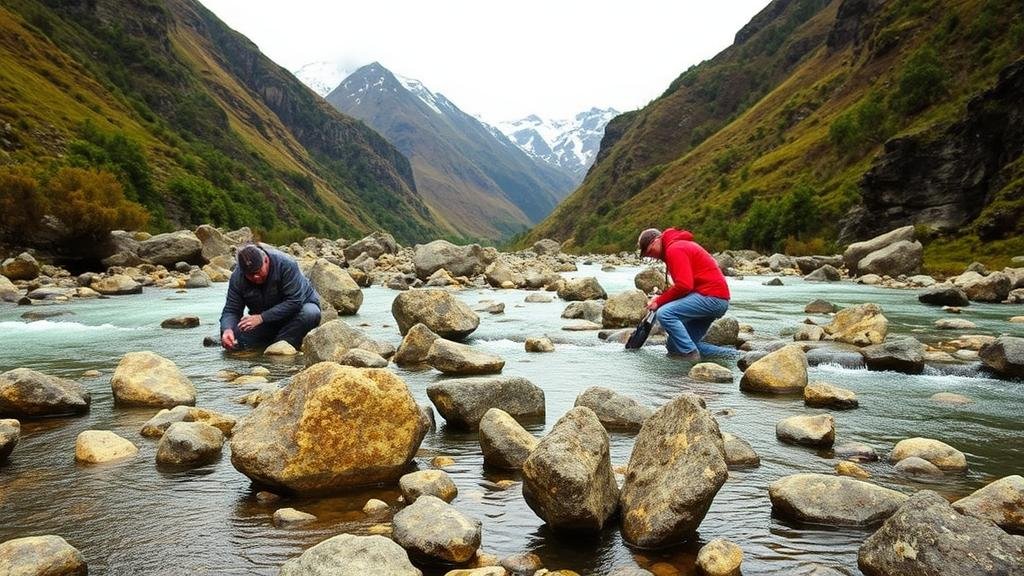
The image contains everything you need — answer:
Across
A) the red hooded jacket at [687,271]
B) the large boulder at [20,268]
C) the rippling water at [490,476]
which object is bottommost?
the rippling water at [490,476]

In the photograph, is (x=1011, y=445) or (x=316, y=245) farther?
(x=316, y=245)

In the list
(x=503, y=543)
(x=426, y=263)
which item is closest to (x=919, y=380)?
(x=503, y=543)

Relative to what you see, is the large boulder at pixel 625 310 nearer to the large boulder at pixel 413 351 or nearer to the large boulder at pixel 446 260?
the large boulder at pixel 413 351

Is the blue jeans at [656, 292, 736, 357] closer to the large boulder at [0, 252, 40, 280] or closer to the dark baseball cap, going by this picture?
the dark baseball cap

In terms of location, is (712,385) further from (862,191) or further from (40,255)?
(862,191)

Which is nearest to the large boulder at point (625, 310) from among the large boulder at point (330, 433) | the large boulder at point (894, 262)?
the large boulder at point (330, 433)

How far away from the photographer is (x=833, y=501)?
5211 mm

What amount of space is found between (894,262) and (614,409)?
129 ft

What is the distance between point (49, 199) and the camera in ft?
119

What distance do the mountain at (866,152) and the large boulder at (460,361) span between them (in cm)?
3920

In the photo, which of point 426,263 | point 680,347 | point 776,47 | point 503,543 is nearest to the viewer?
point 503,543

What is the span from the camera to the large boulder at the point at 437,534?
14.5ft

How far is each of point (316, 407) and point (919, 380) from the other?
10.3 m

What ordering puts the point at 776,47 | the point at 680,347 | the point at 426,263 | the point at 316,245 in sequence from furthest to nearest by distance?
1. the point at 776,47
2. the point at 316,245
3. the point at 426,263
4. the point at 680,347
